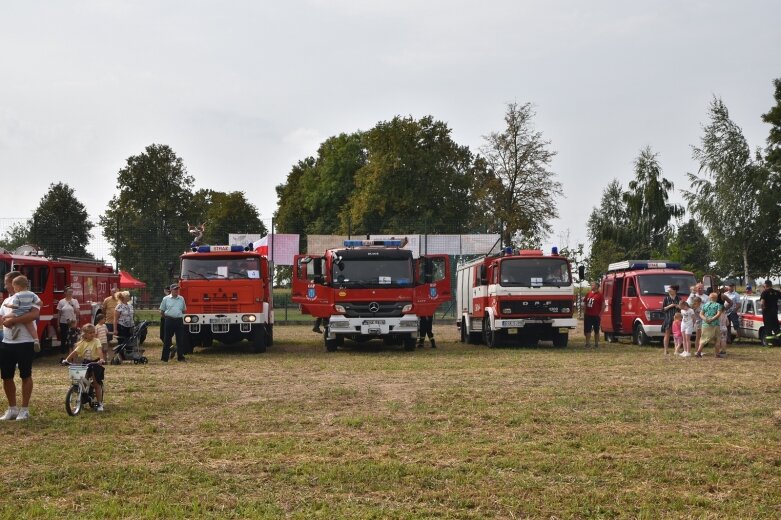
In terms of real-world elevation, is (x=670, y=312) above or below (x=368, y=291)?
below

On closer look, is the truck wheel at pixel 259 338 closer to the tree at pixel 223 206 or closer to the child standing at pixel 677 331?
the child standing at pixel 677 331

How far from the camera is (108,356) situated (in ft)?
60.6

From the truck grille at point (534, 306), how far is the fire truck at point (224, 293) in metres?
5.99

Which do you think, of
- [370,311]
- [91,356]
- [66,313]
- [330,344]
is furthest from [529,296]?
[91,356]

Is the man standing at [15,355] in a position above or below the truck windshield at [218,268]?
below

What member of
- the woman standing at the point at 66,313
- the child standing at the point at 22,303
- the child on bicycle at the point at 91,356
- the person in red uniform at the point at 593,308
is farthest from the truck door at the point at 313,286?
the child standing at the point at 22,303

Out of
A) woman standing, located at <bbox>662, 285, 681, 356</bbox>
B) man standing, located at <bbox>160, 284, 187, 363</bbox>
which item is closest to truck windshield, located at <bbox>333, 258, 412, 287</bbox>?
man standing, located at <bbox>160, 284, 187, 363</bbox>

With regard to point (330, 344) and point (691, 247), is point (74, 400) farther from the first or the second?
point (691, 247)

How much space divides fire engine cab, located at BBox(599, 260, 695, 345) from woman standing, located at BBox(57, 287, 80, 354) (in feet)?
46.6

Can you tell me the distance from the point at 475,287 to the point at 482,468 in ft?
59.0

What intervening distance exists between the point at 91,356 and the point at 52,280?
10530 mm

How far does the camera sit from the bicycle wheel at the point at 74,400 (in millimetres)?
10836

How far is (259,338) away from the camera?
22.0 meters

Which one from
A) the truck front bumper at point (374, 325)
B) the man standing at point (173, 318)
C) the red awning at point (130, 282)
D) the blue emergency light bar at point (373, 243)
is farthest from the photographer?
the red awning at point (130, 282)
